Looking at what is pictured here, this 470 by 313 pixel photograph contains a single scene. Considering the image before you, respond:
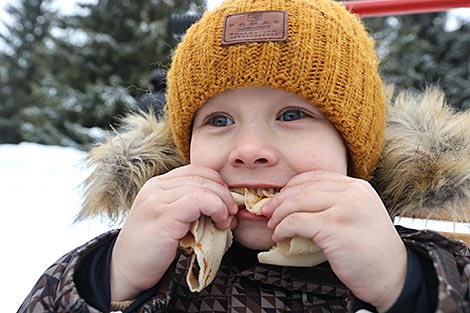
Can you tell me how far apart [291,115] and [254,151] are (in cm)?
15

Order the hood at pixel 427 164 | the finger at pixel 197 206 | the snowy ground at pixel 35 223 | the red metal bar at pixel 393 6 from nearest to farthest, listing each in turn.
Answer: the finger at pixel 197 206, the hood at pixel 427 164, the snowy ground at pixel 35 223, the red metal bar at pixel 393 6

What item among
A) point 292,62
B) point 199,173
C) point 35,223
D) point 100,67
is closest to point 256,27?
point 292,62

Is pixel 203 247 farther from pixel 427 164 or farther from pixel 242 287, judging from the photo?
pixel 427 164

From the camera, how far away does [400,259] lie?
1000mm

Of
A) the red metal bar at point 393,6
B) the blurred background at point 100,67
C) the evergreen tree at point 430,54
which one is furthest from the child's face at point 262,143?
the evergreen tree at point 430,54

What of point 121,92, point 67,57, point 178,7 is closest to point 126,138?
point 121,92

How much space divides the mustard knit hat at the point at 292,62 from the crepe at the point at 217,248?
0.82 feet

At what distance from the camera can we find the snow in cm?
166

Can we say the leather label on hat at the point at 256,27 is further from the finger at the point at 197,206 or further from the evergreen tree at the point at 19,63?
the evergreen tree at the point at 19,63

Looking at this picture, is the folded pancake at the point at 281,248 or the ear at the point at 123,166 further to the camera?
the ear at the point at 123,166

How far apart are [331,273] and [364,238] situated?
10.0 inches

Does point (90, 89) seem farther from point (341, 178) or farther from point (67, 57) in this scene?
point (341, 178)

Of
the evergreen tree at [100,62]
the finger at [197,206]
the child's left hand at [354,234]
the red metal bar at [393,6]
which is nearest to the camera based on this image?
the child's left hand at [354,234]

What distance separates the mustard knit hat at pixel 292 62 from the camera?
1.17m
